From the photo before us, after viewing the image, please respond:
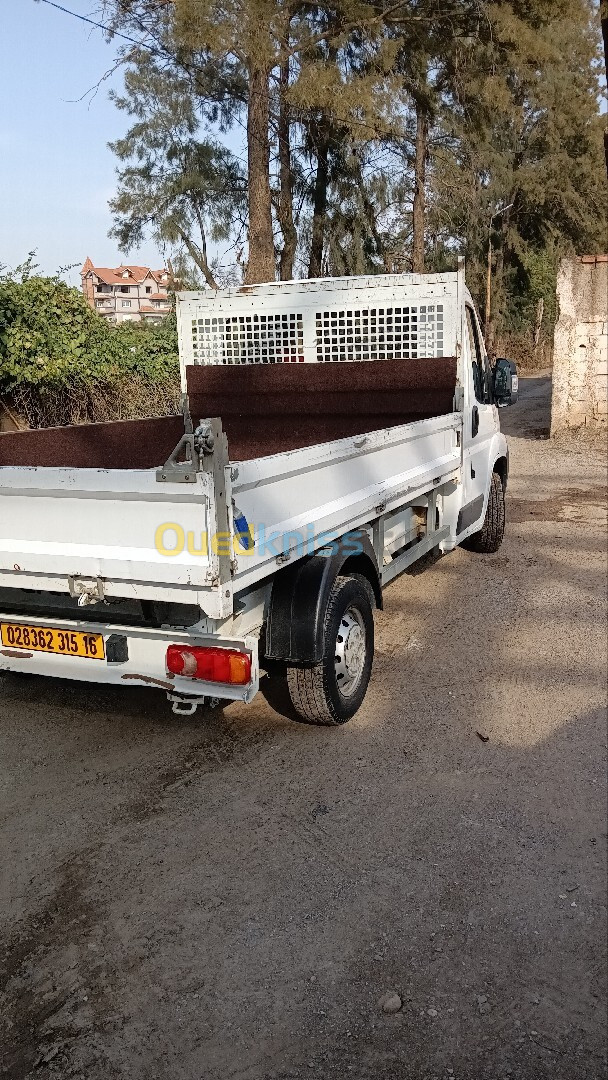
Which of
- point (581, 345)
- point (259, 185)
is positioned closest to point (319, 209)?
point (259, 185)

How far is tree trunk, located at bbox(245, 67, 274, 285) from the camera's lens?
46.8ft

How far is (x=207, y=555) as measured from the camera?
2.78 metres

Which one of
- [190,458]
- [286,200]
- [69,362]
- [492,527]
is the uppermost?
[286,200]

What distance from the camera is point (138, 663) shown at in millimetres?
3338

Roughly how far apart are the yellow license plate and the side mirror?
13.5ft

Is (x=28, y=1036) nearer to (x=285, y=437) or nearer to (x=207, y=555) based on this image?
(x=207, y=555)

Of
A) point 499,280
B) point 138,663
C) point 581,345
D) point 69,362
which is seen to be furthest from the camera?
point 499,280

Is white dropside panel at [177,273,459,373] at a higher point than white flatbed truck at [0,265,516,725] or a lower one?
higher

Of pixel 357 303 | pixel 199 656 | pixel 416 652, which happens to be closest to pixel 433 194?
pixel 357 303

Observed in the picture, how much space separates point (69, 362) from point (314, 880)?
8.66 metres

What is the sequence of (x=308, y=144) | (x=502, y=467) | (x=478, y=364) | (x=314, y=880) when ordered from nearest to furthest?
(x=314, y=880) < (x=478, y=364) < (x=502, y=467) < (x=308, y=144)

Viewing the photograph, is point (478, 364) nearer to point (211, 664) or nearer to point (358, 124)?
point (211, 664)

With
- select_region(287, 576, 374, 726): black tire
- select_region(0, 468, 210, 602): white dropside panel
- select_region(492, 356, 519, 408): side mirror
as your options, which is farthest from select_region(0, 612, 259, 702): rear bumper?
select_region(492, 356, 519, 408): side mirror

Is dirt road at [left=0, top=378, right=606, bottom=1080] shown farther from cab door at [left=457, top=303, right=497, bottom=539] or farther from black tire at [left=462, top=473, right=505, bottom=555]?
black tire at [left=462, top=473, right=505, bottom=555]
